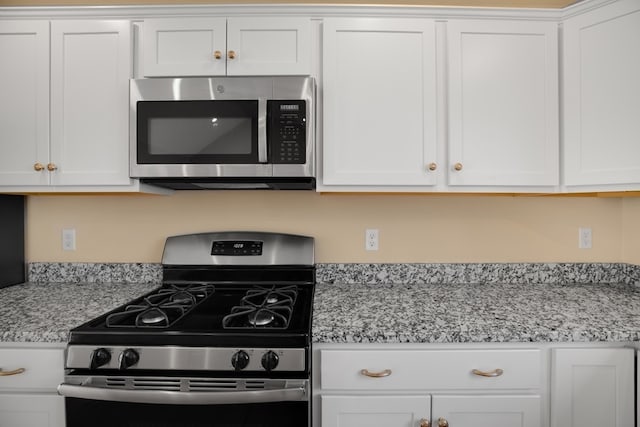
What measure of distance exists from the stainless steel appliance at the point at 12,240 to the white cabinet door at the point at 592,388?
7.95ft

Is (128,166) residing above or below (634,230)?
above

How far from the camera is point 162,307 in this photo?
138 centimetres

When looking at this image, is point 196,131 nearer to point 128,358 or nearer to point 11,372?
point 128,358

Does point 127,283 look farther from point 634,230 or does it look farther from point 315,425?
point 634,230

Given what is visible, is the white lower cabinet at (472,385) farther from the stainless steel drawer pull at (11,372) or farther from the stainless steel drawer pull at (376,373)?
the stainless steel drawer pull at (11,372)

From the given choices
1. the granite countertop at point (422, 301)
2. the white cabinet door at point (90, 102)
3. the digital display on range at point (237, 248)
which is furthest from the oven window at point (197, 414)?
the white cabinet door at point (90, 102)

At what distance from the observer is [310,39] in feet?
5.12

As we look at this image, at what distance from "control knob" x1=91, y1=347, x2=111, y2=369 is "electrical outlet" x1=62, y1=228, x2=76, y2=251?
1.02 m

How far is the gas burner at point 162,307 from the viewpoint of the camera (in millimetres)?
1239

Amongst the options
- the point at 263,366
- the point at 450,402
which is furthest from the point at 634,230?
the point at 263,366

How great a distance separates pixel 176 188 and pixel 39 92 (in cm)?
70

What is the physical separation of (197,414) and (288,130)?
108 centimetres

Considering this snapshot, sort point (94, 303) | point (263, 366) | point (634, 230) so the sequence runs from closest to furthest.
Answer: point (263, 366) → point (94, 303) → point (634, 230)

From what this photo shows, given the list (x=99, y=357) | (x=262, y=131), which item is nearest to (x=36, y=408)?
(x=99, y=357)
